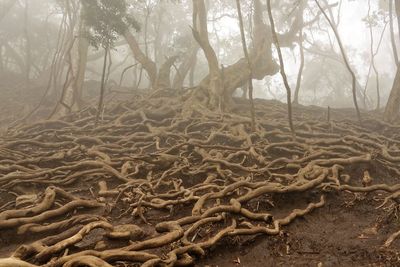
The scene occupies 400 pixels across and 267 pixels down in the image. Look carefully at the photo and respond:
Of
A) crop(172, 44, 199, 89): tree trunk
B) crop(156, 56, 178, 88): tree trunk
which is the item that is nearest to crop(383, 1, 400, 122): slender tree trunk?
crop(156, 56, 178, 88): tree trunk

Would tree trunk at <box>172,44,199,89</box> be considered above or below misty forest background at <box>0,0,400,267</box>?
above

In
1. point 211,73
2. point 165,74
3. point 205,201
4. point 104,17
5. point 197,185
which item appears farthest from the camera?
point 165,74

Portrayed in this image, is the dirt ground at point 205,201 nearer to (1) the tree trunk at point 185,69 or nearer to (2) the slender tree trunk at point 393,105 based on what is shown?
(2) the slender tree trunk at point 393,105

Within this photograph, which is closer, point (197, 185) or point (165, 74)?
point (197, 185)

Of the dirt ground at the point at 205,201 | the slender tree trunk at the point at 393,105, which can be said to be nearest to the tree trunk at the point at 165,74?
the dirt ground at the point at 205,201

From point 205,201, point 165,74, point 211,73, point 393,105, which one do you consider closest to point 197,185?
point 205,201

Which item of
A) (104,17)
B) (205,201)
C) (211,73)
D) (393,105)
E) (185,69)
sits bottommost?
(205,201)

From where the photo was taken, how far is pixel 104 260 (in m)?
3.23

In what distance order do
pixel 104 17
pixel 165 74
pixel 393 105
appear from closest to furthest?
pixel 104 17
pixel 393 105
pixel 165 74

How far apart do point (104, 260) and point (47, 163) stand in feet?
13.4

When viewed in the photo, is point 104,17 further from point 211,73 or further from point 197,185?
point 197,185

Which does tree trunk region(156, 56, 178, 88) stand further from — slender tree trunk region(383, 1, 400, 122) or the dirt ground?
slender tree trunk region(383, 1, 400, 122)

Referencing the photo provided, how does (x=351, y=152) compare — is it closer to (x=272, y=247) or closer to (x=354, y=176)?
(x=354, y=176)

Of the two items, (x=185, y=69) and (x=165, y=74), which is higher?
(x=185, y=69)
